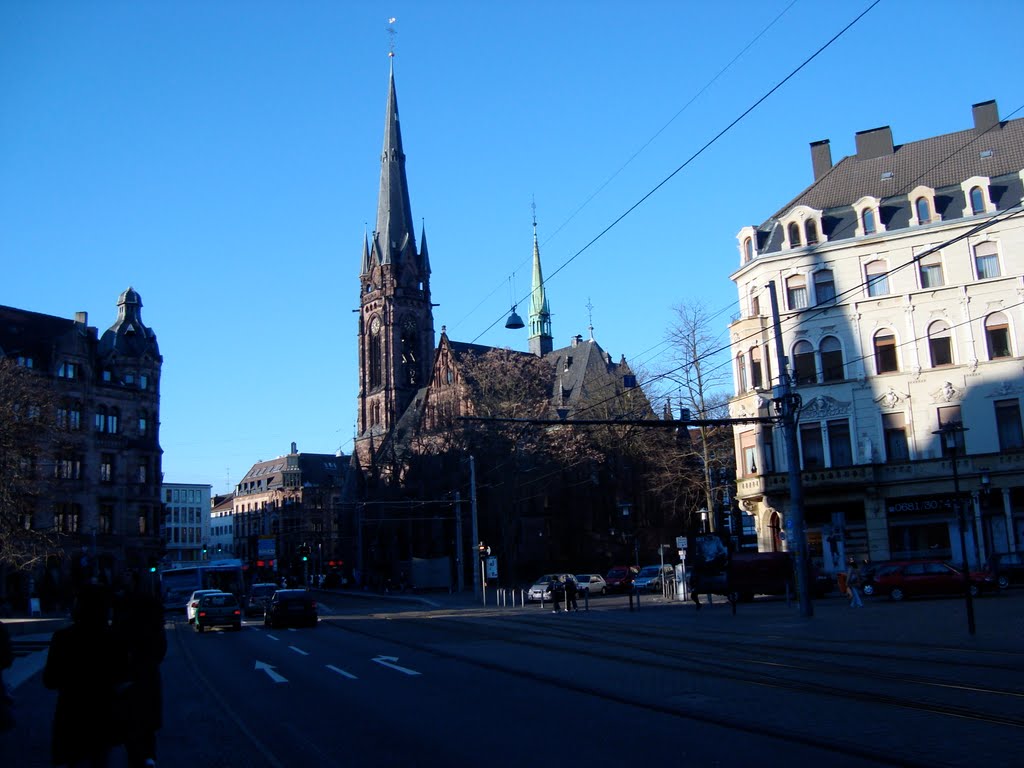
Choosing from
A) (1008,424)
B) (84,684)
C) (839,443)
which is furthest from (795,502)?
(84,684)

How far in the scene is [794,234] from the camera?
42.5 meters

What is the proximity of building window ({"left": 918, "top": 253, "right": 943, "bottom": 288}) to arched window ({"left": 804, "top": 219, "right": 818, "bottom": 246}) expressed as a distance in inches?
182

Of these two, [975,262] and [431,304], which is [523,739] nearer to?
[975,262]

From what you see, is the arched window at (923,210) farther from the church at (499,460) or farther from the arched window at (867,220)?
the church at (499,460)

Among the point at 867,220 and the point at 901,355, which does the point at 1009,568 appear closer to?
the point at 901,355

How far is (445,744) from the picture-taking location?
954cm

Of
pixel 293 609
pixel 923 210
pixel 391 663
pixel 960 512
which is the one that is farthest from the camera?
pixel 923 210

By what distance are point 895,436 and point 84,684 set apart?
38.2 metres

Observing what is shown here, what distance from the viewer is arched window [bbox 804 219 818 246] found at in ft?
138

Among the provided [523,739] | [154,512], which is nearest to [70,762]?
[523,739]

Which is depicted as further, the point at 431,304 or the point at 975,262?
the point at 431,304

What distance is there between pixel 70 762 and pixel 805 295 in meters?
39.1

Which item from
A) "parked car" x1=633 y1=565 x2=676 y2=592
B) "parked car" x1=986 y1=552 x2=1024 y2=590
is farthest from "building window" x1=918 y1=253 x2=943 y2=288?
"parked car" x1=633 y1=565 x2=676 y2=592

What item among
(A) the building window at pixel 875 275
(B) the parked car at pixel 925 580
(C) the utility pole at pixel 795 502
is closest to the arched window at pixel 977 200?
(A) the building window at pixel 875 275
